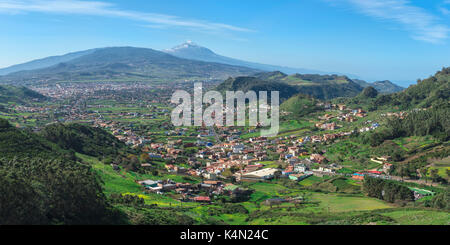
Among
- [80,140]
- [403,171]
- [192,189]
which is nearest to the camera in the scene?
[192,189]

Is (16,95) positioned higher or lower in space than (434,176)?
higher

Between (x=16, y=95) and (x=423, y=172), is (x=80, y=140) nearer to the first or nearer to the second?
(x=423, y=172)

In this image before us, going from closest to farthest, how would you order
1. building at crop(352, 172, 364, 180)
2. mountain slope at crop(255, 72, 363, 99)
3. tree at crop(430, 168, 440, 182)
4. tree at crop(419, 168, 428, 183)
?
tree at crop(430, 168, 440, 182) < tree at crop(419, 168, 428, 183) < building at crop(352, 172, 364, 180) < mountain slope at crop(255, 72, 363, 99)

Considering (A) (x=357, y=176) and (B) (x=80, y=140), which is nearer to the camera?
(A) (x=357, y=176)

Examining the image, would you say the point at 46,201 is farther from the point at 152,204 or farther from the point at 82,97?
the point at 82,97

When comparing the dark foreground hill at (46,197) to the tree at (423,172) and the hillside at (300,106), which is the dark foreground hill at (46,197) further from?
the hillside at (300,106)

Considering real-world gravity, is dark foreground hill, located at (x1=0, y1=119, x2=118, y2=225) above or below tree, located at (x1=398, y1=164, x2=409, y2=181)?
above

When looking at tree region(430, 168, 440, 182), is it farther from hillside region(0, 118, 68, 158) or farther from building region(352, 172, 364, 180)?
hillside region(0, 118, 68, 158)

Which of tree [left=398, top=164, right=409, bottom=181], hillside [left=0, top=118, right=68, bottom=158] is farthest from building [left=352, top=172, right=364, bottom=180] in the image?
hillside [left=0, top=118, right=68, bottom=158]

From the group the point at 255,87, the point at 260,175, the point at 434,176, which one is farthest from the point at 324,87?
the point at 434,176
